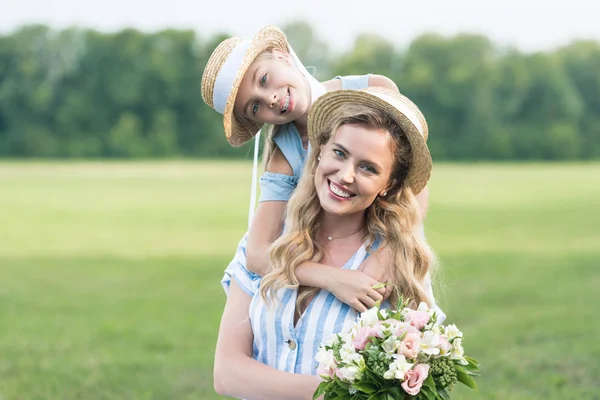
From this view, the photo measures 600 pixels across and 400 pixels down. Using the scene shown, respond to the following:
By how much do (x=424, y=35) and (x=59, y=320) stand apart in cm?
6152

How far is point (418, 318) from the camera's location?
3.02m

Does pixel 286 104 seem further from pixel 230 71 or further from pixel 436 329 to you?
pixel 436 329

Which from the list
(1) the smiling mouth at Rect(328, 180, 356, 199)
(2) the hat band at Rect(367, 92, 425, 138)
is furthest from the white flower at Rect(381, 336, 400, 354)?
(2) the hat band at Rect(367, 92, 425, 138)

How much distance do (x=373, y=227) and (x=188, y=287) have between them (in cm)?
1250

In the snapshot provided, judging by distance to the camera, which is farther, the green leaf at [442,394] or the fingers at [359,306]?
the fingers at [359,306]

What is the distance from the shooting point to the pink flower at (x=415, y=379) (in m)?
2.85

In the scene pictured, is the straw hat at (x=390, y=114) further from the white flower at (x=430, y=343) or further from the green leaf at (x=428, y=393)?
the green leaf at (x=428, y=393)

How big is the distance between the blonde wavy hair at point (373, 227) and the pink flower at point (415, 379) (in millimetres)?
433

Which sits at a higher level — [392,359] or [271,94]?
[271,94]

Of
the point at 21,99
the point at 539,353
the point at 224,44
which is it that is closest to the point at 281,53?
the point at 224,44

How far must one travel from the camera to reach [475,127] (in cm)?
6481

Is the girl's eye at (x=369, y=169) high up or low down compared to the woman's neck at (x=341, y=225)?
up

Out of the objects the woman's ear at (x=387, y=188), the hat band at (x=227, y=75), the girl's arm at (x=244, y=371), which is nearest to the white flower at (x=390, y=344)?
the girl's arm at (x=244, y=371)

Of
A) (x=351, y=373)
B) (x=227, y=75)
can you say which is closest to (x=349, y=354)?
(x=351, y=373)
